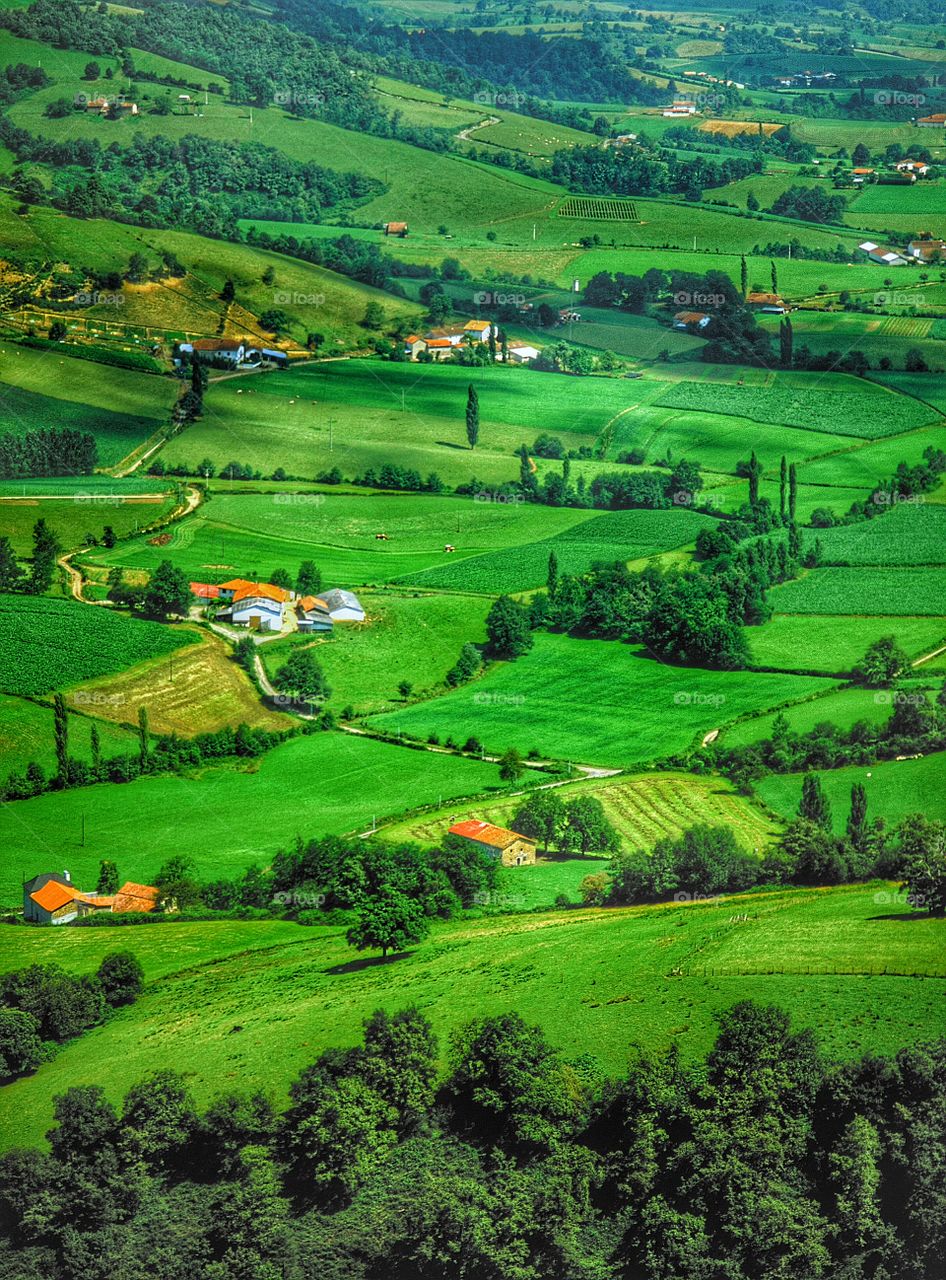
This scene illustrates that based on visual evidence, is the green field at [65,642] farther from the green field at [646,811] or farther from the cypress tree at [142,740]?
the green field at [646,811]

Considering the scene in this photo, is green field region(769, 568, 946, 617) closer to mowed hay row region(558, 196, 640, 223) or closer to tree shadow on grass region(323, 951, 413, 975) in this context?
tree shadow on grass region(323, 951, 413, 975)

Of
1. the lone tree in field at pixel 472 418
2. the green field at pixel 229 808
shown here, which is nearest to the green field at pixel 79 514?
the green field at pixel 229 808

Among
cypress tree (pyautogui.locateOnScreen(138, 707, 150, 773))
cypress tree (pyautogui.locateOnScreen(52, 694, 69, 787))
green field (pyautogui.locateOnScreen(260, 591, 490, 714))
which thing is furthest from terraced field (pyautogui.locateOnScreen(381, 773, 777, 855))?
cypress tree (pyautogui.locateOnScreen(52, 694, 69, 787))

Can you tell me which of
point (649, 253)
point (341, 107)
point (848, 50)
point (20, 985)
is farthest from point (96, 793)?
point (848, 50)

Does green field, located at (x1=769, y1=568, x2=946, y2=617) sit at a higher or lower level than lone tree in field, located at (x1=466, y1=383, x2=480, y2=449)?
lower

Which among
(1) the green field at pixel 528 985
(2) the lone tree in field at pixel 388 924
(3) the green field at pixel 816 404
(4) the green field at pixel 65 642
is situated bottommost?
(1) the green field at pixel 528 985

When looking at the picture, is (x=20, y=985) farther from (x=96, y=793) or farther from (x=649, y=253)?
(x=649, y=253)
